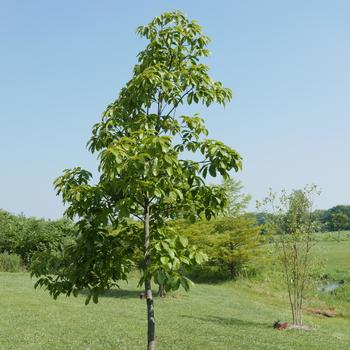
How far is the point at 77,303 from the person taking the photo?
60.3ft

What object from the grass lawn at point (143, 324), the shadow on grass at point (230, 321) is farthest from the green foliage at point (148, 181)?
the shadow on grass at point (230, 321)

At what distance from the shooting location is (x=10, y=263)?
30.5m

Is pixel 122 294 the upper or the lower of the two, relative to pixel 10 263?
lower

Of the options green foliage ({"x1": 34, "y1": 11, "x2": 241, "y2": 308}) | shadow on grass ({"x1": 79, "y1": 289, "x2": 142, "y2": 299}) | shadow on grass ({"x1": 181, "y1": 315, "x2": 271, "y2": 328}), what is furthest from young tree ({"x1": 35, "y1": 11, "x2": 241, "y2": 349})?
shadow on grass ({"x1": 79, "y1": 289, "x2": 142, "y2": 299})

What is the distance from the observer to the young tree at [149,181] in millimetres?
4871

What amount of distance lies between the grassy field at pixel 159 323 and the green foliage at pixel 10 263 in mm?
6107

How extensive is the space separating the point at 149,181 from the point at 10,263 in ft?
93.4

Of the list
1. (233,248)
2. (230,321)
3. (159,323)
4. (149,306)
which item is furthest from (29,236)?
(149,306)

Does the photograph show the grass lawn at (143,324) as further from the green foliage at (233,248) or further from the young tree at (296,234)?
the green foliage at (233,248)

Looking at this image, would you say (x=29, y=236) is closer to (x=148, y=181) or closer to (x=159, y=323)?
(x=159, y=323)

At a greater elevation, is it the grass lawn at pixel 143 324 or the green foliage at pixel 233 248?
the green foliage at pixel 233 248

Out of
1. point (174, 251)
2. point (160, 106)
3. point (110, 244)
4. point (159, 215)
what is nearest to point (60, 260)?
point (110, 244)

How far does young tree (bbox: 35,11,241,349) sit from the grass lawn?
5662 mm

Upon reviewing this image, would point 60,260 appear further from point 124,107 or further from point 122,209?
point 124,107
